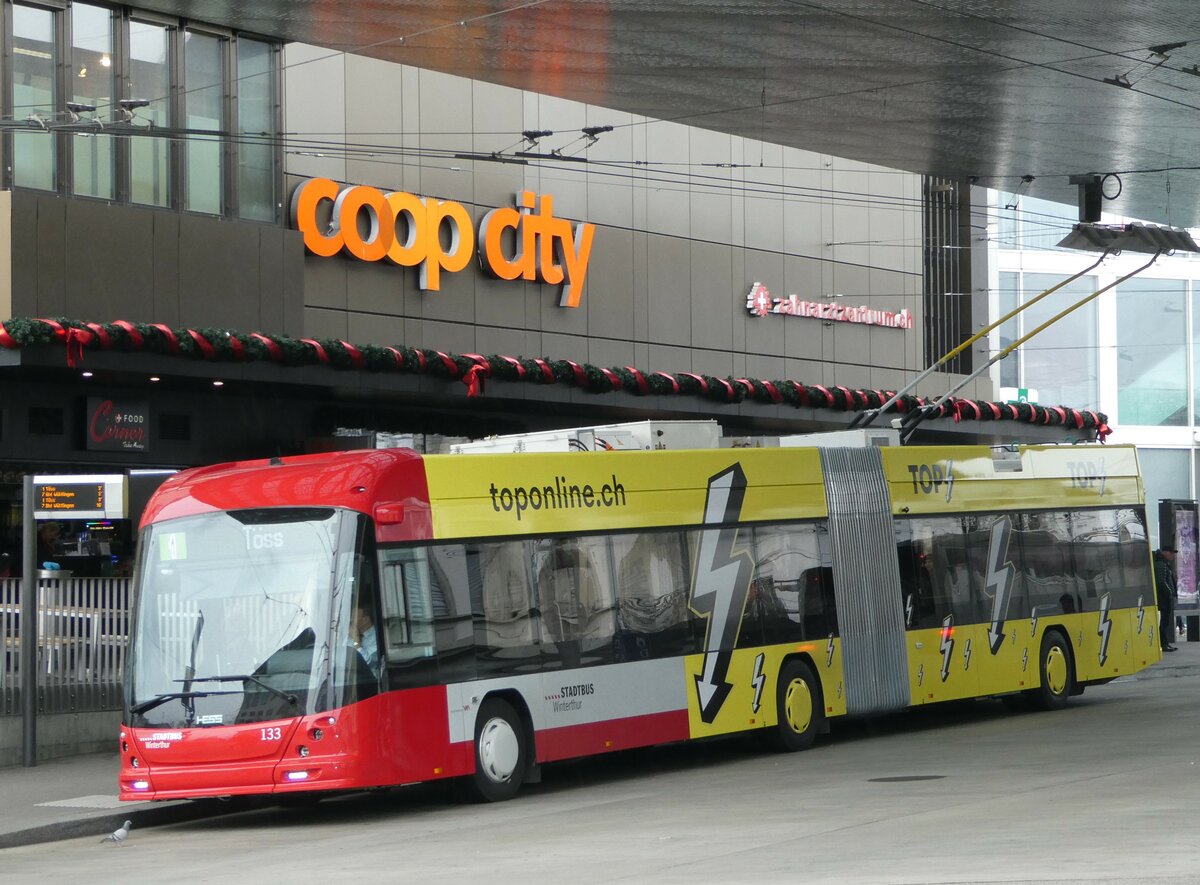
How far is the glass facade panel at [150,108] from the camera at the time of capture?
894 inches

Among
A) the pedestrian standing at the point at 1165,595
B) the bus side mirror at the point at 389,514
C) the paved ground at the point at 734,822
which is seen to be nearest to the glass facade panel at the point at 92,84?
the paved ground at the point at 734,822

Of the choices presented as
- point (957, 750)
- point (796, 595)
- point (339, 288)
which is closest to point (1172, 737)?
point (957, 750)

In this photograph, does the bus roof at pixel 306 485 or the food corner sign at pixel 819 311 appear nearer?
the bus roof at pixel 306 485

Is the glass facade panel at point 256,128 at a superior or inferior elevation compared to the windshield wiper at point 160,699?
superior

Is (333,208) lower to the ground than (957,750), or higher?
higher

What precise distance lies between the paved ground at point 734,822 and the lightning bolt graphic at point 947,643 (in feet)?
3.20

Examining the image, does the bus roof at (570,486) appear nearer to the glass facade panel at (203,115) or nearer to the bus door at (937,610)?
the bus door at (937,610)

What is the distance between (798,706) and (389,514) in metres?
5.65

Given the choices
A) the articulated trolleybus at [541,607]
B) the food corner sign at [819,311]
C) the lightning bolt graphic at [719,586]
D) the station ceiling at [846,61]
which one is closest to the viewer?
the articulated trolleybus at [541,607]

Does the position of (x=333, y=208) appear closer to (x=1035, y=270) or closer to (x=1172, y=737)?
(x=1172, y=737)

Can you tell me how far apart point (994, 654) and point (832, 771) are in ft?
17.7

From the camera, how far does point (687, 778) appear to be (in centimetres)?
1616

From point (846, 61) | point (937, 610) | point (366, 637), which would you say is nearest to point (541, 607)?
point (366, 637)

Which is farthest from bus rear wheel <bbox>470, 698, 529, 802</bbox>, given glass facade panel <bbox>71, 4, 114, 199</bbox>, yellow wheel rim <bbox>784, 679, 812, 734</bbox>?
glass facade panel <bbox>71, 4, 114, 199</bbox>
